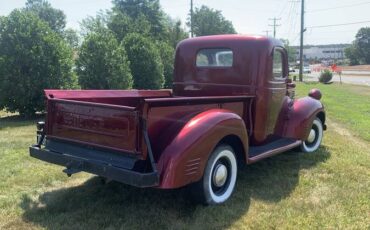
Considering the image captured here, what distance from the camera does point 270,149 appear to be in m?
5.74

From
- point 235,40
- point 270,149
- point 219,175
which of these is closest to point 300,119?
point 270,149

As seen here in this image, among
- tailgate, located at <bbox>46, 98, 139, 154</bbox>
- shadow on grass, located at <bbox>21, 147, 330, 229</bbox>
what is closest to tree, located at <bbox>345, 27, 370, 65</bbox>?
shadow on grass, located at <bbox>21, 147, 330, 229</bbox>

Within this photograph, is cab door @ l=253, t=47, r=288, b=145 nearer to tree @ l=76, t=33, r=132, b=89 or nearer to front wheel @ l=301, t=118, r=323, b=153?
front wheel @ l=301, t=118, r=323, b=153

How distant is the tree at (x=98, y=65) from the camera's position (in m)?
12.1

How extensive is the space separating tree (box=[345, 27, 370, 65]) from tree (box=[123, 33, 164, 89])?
87741mm

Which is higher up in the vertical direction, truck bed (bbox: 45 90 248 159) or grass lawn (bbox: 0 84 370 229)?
truck bed (bbox: 45 90 248 159)

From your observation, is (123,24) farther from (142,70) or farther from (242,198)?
(242,198)

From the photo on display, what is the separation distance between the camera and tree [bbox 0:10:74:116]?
416 inches

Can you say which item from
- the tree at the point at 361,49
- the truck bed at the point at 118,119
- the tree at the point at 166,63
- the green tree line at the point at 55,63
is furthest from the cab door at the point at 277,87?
the tree at the point at 361,49

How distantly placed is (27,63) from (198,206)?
783cm

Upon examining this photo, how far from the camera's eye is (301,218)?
4297 mm

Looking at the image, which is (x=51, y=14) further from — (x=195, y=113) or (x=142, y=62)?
(x=195, y=113)

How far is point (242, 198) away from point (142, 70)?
1068cm

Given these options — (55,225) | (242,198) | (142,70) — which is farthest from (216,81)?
(142,70)
